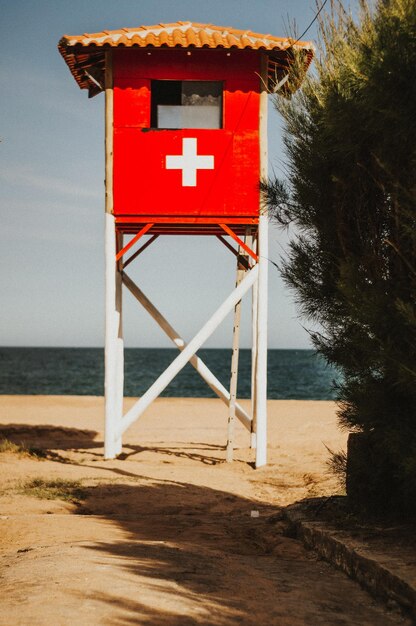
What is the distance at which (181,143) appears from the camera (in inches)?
501

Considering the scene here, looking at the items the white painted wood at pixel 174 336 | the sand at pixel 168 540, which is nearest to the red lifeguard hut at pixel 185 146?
the white painted wood at pixel 174 336

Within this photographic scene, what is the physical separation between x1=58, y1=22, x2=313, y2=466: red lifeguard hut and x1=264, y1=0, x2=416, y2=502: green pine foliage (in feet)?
16.8

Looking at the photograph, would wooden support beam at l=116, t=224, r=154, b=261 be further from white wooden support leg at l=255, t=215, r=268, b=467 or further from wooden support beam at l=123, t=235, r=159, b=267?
white wooden support leg at l=255, t=215, r=268, b=467

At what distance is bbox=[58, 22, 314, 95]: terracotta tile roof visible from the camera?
1235 centimetres

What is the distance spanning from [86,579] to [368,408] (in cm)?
269

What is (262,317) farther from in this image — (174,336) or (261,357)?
(174,336)

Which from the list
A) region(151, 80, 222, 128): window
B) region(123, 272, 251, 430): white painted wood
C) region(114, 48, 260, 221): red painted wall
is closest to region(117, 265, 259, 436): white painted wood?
region(123, 272, 251, 430): white painted wood

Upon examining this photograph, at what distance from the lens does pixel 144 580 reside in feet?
17.4

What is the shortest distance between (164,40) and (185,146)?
6.11 ft

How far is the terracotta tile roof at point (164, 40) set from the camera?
12.4 meters

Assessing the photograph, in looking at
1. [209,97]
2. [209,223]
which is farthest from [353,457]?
[209,97]

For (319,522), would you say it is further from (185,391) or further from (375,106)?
(185,391)

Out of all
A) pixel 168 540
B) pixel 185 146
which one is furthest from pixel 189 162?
pixel 168 540

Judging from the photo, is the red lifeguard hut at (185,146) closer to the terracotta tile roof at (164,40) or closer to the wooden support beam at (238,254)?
the terracotta tile roof at (164,40)
